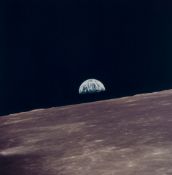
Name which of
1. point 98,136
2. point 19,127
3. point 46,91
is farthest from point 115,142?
point 46,91

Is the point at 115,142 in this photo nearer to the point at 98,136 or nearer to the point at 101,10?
the point at 98,136

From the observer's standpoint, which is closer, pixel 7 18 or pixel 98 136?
pixel 98 136

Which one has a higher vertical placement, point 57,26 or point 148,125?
point 57,26

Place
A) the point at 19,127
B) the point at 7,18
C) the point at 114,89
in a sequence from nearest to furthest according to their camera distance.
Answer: the point at 19,127, the point at 7,18, the point at 114,89

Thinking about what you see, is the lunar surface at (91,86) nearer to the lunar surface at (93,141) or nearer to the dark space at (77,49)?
the dark space at (77,49)

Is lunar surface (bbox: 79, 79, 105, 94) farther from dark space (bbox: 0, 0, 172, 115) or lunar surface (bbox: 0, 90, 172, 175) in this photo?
lunar surface (bbox: 0, 90, 172, 175)

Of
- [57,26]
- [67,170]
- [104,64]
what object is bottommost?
[67,170]

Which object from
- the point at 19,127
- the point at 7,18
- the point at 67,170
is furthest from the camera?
the point at 7,18
